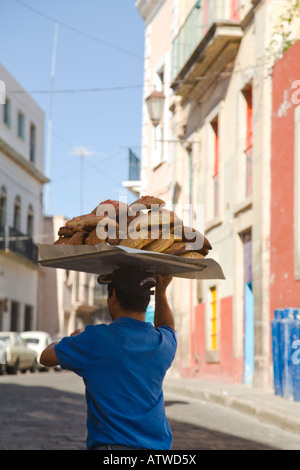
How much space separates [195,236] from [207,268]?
16cm

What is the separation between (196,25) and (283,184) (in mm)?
7005

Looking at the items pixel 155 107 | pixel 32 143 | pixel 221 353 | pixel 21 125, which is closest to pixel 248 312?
pixel 221 353

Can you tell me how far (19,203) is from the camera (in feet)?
140

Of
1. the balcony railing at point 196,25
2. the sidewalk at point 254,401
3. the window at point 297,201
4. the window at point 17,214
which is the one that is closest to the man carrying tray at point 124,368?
the sidewalk at point 254,401

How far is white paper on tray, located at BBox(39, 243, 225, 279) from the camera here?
10.7 ft

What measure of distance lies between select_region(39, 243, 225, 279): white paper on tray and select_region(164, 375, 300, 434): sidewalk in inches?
250

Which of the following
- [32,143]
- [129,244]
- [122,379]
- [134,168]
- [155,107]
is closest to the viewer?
[122,379]

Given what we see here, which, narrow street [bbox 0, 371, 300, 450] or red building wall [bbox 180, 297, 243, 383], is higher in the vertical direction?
red building wall [bbox 180, 297, 243, 383]

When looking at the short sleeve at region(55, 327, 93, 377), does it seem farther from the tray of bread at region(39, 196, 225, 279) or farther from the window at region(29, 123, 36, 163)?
the window at region(29, 123, 36, 163)

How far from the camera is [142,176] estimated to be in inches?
1088

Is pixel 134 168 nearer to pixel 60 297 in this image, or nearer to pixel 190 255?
pixel 190 255

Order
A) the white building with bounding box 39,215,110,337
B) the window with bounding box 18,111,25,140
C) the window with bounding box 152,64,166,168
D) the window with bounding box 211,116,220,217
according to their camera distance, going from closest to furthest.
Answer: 1. the window with bounding box 211,116,220,217
2. the window with bounding box 152,64,166,168
3. the window with bounding box 18,111,25,140
4. the white building with bounding box 39,215,110,337

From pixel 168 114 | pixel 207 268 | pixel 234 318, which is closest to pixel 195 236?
pixel 207 268

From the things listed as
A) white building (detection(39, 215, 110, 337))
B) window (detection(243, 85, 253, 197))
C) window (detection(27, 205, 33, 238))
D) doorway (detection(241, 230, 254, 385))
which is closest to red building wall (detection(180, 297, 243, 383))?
doorway (detection(241, 230, 254, 385))
